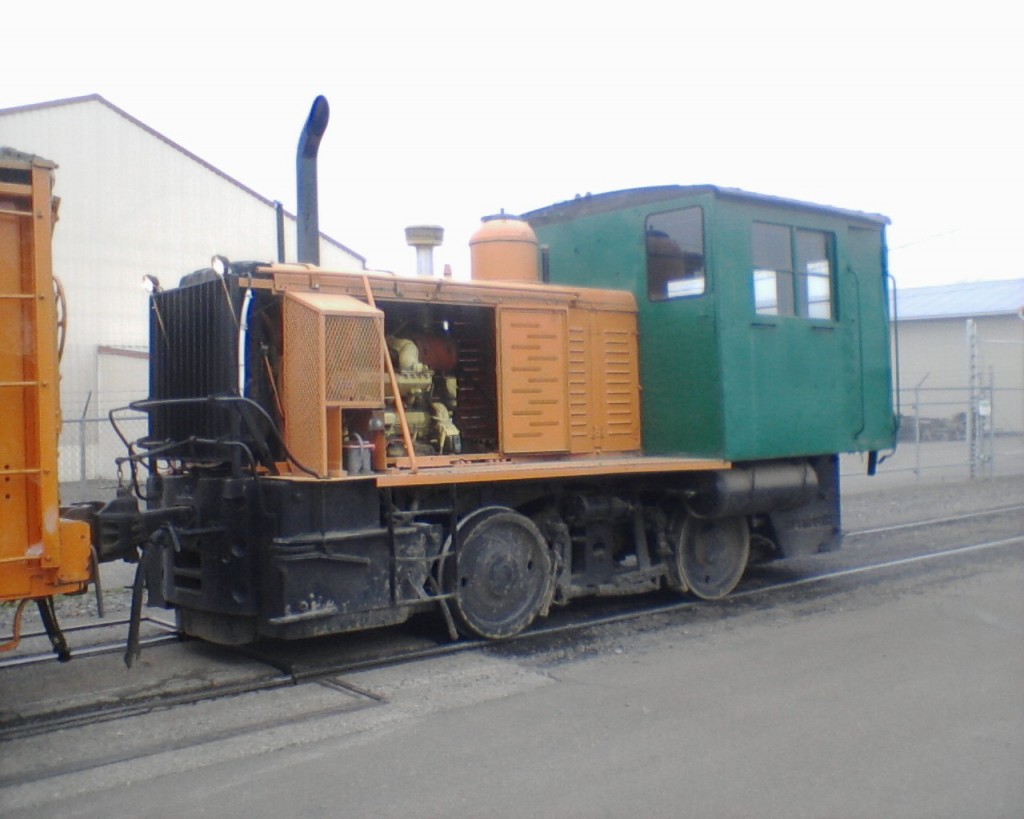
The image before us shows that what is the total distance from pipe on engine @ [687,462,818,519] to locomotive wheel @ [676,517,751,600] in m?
0.28

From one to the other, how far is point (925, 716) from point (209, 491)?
4.67 m

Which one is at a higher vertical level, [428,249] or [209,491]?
[428,249]

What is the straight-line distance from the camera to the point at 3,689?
21.8 ft

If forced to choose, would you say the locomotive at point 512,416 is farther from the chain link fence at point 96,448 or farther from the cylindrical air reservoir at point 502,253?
the chain link fence at point 96,448

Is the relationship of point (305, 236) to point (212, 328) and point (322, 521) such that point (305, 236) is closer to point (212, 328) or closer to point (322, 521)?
point (212, 328)

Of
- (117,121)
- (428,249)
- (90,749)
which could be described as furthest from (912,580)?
(117,121)

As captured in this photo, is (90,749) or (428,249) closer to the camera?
(90,749)

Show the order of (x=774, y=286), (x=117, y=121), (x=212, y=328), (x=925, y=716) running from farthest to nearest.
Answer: (x=117, y=121), (x=774, y=286), (x=212, y=328), (x=925, y=716)

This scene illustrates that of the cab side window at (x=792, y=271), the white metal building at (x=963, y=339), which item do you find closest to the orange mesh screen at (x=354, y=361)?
the cab side window at (x=792, y=271)

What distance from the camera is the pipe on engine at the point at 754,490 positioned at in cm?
923

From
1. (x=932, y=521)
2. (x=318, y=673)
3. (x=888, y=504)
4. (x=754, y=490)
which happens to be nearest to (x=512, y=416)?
(x=754, y=490)

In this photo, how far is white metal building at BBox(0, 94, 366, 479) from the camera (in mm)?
20797

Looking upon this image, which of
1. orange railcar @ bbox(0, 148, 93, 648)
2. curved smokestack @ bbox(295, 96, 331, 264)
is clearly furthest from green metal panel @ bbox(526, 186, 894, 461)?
orange railcar @ bbox(0, 148, 93, 648)

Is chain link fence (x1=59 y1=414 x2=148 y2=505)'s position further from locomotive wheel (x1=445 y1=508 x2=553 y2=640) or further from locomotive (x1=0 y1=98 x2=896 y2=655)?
locomotive wheel (x1=445 y1=508 x2=553 y2=640)
